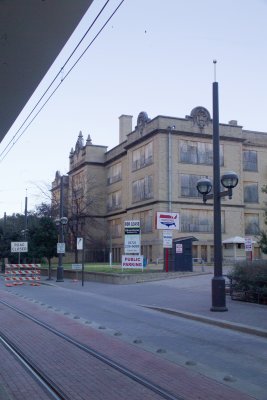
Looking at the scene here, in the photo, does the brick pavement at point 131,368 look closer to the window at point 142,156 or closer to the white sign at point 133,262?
the white sign at point 133,262

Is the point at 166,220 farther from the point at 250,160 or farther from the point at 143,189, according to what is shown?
the point at 250,160

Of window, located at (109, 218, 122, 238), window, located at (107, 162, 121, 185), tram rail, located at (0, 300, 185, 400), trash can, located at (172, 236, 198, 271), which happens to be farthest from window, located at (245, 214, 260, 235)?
tram rail, located at (0, 300, 185, 400)

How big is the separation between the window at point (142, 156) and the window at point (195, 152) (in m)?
3.17

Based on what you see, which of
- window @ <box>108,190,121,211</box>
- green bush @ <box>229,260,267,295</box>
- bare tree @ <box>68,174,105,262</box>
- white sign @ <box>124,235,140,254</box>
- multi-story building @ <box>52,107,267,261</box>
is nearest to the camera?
green bush @ <box>229,260,267,295</box>

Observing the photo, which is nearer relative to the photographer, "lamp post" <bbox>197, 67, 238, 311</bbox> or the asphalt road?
the asphalt road

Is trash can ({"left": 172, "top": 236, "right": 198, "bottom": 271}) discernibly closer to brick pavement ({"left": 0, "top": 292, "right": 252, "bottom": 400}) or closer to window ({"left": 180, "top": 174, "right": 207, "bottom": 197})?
window ({"left": 180, "top": 174, "right": 207, "bottom": 197})

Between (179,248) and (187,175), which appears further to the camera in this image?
(187,175)

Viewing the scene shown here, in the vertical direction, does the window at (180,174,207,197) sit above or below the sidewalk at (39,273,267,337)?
above

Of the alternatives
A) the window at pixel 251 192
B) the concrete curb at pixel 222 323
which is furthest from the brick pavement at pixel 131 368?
the window at pixel 251 192

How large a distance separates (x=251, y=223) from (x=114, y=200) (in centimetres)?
1743

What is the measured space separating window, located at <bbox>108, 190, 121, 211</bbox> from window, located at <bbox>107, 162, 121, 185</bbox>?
1.59 metres

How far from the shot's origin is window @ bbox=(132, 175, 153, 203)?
5034cm

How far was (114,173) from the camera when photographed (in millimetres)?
62344

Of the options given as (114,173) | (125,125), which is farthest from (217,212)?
(125,125)
